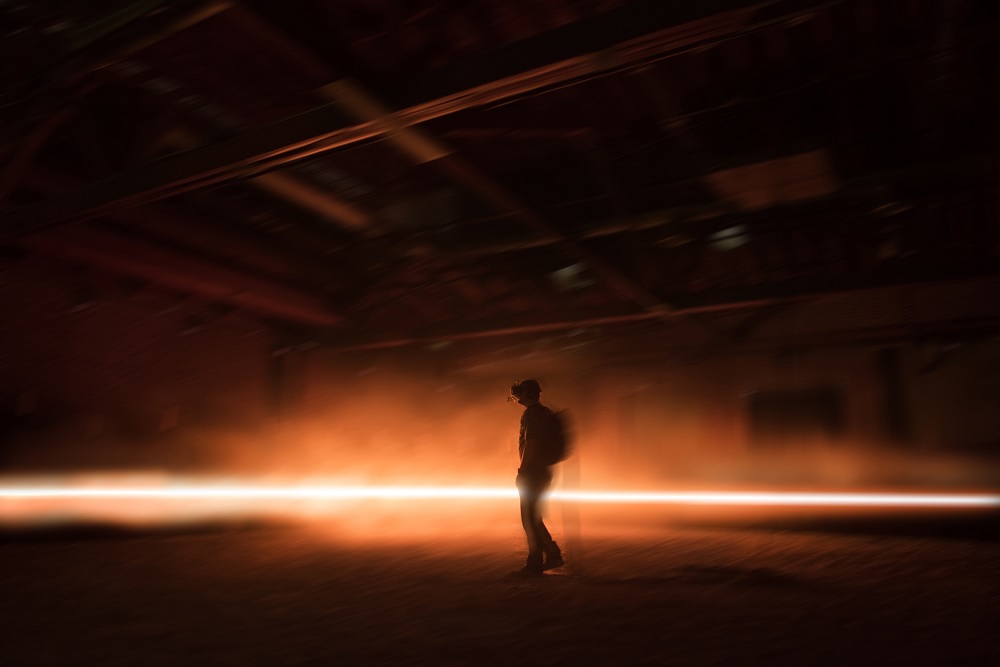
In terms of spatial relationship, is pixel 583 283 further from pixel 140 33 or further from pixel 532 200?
pixel 140 33

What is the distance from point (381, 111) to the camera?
15.2ft

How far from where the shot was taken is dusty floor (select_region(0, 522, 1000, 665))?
3.84 metres

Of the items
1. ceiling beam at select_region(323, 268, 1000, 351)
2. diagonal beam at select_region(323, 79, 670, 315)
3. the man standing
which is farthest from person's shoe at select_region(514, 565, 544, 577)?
ceiling beam at select_region(323, 268, 1000, 351)

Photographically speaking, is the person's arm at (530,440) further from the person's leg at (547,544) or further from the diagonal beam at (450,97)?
the diagonal beam at (450,97)

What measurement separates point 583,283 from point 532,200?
10.7 ft

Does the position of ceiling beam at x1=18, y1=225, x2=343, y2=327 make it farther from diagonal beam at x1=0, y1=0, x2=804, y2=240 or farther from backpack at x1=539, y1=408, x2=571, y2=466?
backpack at x1=539, y1=408, x2=571, y2=466

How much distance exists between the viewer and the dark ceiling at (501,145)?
453 centimetres

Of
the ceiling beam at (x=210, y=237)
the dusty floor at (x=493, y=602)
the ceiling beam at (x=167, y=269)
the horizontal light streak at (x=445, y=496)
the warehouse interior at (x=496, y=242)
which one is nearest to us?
the dusty floor at (x=493, y=602)

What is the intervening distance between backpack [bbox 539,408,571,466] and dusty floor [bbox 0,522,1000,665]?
99 centimetres

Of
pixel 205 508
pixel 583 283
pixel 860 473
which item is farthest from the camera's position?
pixel 860 473

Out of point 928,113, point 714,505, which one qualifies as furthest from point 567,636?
point 714,505

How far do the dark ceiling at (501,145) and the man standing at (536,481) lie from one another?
2.22m

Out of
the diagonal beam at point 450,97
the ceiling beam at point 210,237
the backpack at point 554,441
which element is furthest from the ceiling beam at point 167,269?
the backpack at point 554,441

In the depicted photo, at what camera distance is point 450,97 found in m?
4.39
